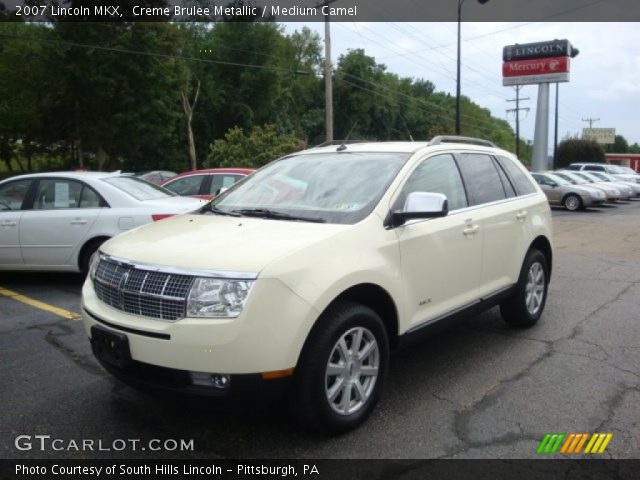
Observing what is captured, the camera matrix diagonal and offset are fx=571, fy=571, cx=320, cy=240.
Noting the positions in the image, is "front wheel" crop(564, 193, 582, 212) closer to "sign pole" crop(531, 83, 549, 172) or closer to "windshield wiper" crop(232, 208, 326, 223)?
"windshield wiper" crop(232, 208, 326, 223)

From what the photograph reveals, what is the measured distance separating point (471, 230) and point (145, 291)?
2.57 m

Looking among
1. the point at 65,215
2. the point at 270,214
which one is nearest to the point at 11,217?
the point at 65,215

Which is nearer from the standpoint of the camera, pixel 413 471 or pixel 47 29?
pixel 413 471

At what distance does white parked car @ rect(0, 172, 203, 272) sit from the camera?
7168mm

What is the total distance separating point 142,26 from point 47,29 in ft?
18.8

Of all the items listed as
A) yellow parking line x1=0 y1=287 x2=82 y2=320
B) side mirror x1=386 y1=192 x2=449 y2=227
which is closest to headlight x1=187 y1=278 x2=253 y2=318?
side mirror x1=386 y1=192 x2=449 y2=227

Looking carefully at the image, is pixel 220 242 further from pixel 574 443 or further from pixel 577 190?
pixel 577 190

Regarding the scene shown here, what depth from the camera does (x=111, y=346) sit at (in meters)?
3.25

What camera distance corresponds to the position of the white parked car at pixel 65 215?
7.17 meters

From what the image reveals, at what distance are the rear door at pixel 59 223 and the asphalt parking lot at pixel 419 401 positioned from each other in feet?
4.03

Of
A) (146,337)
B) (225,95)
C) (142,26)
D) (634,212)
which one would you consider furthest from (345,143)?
(225,95)

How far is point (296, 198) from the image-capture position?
4.12 m

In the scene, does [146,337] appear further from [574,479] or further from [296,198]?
[574,479]

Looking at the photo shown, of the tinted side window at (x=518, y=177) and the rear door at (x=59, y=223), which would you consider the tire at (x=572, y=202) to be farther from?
the rear door at (x=59, y=223)
